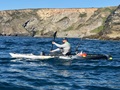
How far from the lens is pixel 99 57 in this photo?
42062 mm

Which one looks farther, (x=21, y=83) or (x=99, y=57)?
(x=99, y=57)

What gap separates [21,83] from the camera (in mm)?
22266

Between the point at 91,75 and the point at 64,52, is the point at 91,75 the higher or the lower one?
the lower one

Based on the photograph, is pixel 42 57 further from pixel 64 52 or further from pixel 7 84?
pixel 7 84

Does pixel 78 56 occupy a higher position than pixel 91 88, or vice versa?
pixel 78 56

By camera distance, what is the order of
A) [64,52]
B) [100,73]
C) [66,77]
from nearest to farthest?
[66,77]
[100,73]
[64,52]

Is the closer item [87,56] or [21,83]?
[21,83]

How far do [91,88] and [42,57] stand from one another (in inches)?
772

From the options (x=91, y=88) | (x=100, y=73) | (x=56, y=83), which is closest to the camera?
(x=91, y=88)

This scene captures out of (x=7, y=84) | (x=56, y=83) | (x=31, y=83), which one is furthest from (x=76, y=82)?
(x=7, y=84)

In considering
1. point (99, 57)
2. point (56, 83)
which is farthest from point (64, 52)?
point (56, 83)

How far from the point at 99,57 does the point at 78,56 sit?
2.79 metres

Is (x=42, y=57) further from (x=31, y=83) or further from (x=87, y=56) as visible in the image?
(x=31, y=83)

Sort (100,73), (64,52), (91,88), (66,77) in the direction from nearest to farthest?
(91,88), (66,77), (100,73), (64,52)
